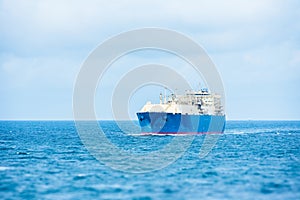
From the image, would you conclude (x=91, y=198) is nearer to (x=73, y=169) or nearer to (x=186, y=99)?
(x=73, y=169)

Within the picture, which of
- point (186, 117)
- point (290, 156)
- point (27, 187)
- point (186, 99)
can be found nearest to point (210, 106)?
point (186, 99)

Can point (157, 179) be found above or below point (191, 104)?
below

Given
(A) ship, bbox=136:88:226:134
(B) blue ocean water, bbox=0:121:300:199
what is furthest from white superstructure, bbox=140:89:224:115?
(B) blue ocean water, bbox=0:121:300:199

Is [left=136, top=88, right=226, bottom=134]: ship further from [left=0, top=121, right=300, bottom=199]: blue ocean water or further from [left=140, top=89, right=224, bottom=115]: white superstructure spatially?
[left=0, top=121, right=300, bottom=199]: blue ocean water

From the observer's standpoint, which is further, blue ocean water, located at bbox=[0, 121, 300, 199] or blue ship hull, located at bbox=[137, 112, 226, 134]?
blue ship hull, located at bbox=[137, 112, 226, 134]

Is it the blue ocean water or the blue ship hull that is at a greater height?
the blue ship hull

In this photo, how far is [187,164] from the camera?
49.4m

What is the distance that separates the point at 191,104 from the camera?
112875mm

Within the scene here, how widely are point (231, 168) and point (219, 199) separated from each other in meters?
15.1

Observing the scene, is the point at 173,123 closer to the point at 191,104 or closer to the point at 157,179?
the point at 191,104

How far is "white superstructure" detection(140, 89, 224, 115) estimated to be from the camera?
100 metres

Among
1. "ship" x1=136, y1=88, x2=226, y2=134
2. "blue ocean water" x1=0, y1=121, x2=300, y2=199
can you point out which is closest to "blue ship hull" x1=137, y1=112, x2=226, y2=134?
"ship" x1=136, y1=88, x2=226, y2=134

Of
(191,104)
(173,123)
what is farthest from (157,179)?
(191,104)

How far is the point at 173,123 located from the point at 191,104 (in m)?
15.9
